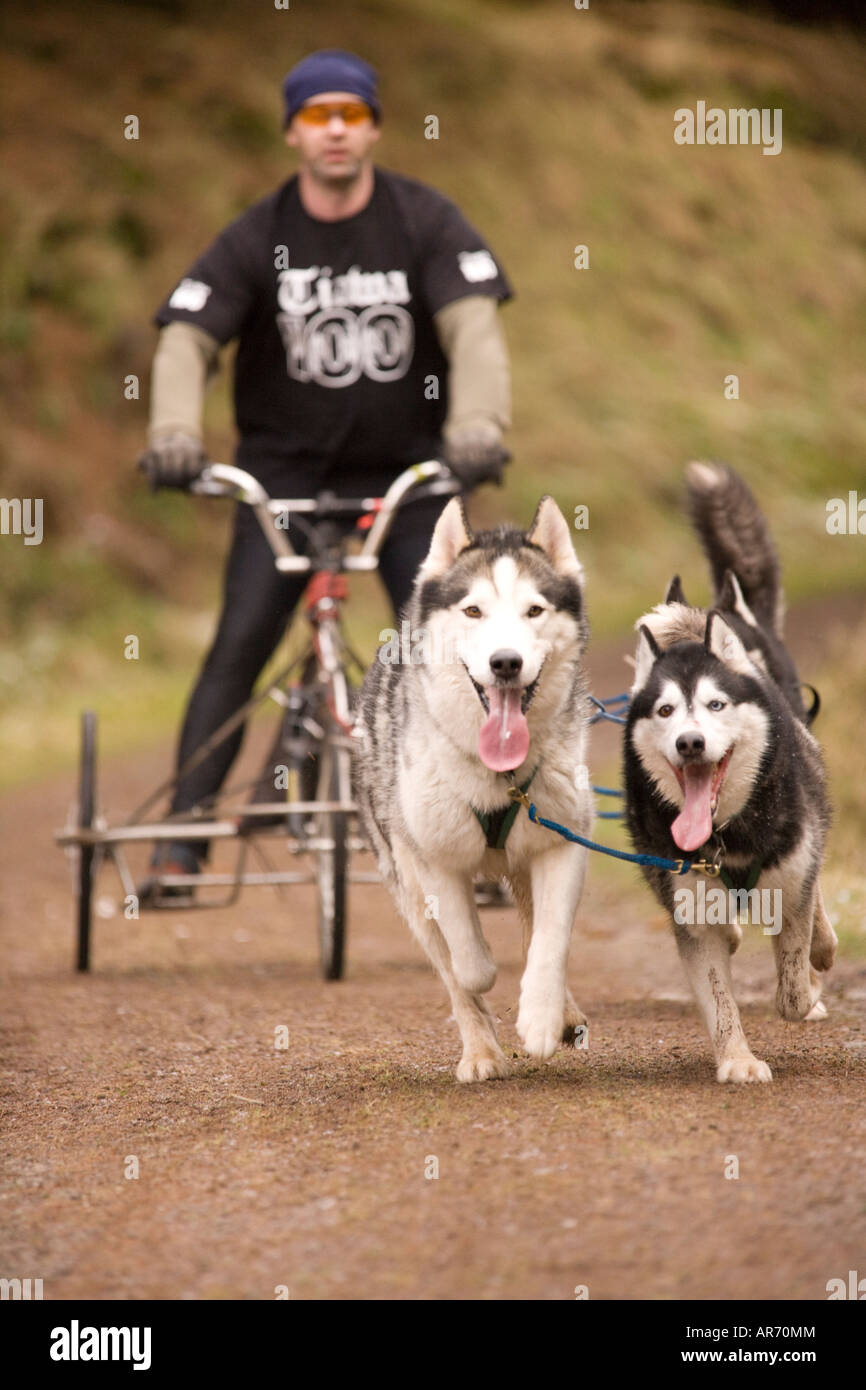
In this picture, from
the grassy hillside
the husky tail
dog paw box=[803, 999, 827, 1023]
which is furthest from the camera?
the grassy hillside

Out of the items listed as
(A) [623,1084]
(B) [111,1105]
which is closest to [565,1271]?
(A) [623,1084]

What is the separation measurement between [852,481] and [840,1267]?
2488 centimetres

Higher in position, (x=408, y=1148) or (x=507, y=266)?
(x=507, y=266)

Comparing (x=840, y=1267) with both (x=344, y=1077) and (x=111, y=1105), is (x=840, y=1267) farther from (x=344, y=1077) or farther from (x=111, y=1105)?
(x=111, y=1105)

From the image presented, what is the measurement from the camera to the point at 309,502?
5.92 m

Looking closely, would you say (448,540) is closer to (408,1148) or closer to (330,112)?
(408,1148)

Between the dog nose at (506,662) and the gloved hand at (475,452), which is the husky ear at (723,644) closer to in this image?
the dog nose at (506,662)

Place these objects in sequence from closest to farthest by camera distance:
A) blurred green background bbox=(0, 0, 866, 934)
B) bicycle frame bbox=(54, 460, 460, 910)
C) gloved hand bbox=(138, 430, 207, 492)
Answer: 1. bicycle frame bbox=(54, 460, 460, 910)
2. gloved hand bbox=(138, 430, 207, 492)
3. blurred green background bbox=(0, 0, 866, 934)

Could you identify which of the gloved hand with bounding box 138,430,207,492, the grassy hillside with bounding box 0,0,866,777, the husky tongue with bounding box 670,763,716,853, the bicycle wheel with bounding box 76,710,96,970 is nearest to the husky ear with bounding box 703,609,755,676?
the husky tongue with bounding box 670,763,716,853

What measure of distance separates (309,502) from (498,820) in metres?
2.04

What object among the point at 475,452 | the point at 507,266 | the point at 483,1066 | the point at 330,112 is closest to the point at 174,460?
the point at 475,452

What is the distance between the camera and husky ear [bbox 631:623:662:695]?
14.5 feet

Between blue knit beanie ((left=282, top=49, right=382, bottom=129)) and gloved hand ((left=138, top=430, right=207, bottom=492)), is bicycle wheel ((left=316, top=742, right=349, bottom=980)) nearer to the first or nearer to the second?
gloved hand ((left=138, top=430, right=207, bottom=492))

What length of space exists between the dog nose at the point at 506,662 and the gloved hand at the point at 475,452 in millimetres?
1804
